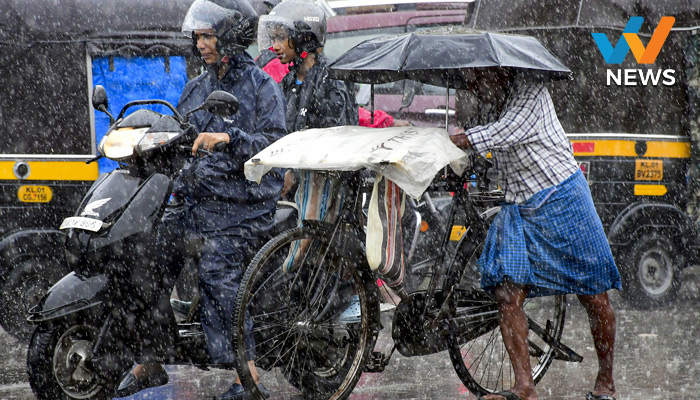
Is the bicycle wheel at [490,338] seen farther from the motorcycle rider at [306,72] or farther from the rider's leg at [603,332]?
the motorcycle rider at [306,72]

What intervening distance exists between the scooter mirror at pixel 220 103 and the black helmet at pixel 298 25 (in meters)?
1.48

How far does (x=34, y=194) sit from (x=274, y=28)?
2530mm

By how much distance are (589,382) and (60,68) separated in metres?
4.43

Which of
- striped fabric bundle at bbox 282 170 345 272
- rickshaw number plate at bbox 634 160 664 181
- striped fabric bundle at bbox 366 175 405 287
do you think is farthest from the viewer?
rickshaw number plate at bbox 634 160 664 181

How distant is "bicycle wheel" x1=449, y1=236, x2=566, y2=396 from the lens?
4687 millimetres

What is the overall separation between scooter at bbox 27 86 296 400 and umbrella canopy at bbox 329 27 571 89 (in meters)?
0.73

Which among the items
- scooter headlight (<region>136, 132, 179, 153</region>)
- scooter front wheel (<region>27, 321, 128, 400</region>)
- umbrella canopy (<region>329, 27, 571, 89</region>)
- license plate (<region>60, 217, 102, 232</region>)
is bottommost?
scooter front wheel (<region>27, 321, 128, 400</region>)

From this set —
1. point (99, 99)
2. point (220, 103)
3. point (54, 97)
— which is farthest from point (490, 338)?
point (54, 97)

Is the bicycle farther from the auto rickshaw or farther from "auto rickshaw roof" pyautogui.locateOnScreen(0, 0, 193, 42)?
"auto rickshaw roof" pyautogui.locateOnScreen(0, 0, 193, 42)

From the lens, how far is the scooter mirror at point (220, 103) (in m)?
4.02

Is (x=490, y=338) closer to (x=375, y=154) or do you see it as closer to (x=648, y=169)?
(x=375, y=154)

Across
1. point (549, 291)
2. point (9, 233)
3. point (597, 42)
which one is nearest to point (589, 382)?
point (549, 291)

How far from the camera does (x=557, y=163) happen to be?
435 cm

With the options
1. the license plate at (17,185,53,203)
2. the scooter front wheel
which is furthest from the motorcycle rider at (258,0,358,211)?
the license plate at (17,185,53,203)
